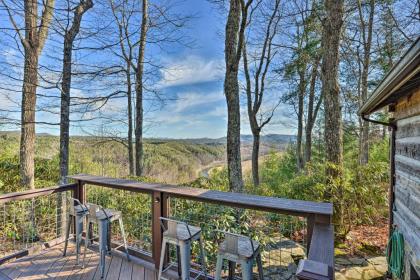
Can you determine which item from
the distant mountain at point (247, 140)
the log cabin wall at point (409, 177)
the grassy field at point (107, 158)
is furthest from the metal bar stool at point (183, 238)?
the distant mountain at point (247, 140)

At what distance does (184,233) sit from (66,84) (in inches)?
168

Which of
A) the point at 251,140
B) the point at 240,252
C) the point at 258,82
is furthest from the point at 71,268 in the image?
the point at 258,82

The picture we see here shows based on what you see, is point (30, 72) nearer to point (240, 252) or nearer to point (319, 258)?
point (240, 252)

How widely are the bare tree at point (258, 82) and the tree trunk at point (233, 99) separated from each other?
16.6 feet

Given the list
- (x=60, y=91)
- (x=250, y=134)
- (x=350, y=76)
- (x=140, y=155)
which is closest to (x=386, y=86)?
(x=60, y=91)

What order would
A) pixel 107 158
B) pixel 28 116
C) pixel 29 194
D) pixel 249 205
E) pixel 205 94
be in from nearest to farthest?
pixel 249 205
pixel 29 194
pixel 28 116
pixel 107 158
pixel 205 94

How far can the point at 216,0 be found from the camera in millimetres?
6977

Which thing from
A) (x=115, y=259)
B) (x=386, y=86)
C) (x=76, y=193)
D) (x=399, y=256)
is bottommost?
(x=115, y=259)

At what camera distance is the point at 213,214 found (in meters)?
3.22

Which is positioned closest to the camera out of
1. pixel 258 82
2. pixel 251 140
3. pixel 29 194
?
pixel 29 194

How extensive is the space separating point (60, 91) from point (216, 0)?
475cm

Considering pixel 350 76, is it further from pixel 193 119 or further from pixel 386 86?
pixel 386 86

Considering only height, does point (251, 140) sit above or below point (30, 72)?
below

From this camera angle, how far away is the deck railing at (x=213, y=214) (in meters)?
1.94
